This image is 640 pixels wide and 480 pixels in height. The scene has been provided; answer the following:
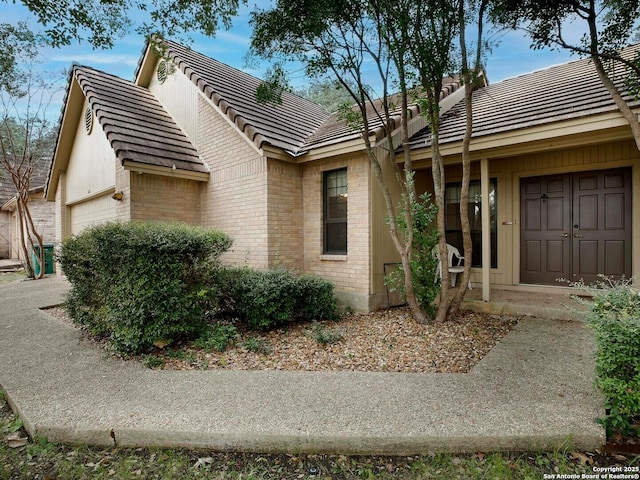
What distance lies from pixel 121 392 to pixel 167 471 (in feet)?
4.39

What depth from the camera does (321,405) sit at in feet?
10.2

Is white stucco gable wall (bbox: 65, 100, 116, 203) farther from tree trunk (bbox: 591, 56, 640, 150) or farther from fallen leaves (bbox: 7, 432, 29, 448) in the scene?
tree trunk (bbox: 591, 56, 640, 150)

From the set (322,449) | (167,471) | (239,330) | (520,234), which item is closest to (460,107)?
(520,234)

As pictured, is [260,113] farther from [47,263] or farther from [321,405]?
[47,263]

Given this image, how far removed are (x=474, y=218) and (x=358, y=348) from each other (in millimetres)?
4752

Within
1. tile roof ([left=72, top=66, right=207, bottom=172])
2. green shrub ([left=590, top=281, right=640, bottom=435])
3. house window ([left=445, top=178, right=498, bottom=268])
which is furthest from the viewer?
house window ([left=445, top=178, right=498, bottom=268])

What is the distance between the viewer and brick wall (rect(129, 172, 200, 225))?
7277 mm

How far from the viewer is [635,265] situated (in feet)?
20.0

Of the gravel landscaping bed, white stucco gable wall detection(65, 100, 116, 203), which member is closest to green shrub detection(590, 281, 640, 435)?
the gravel landscaping bed

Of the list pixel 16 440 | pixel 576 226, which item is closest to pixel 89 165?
pixel 16 440

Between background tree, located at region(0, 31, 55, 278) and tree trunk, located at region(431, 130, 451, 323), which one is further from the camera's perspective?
background tree, located at region(0, 31, 55, 278)


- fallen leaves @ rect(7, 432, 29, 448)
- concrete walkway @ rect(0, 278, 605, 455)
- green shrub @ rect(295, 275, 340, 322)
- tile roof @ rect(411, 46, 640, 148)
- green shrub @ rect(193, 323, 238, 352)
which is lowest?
fallen leaves @ rect(7, 432, 29, 448)

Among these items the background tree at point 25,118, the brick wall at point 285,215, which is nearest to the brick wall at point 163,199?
the brick wall at point 285,215

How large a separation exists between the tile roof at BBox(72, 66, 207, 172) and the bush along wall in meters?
2.97
